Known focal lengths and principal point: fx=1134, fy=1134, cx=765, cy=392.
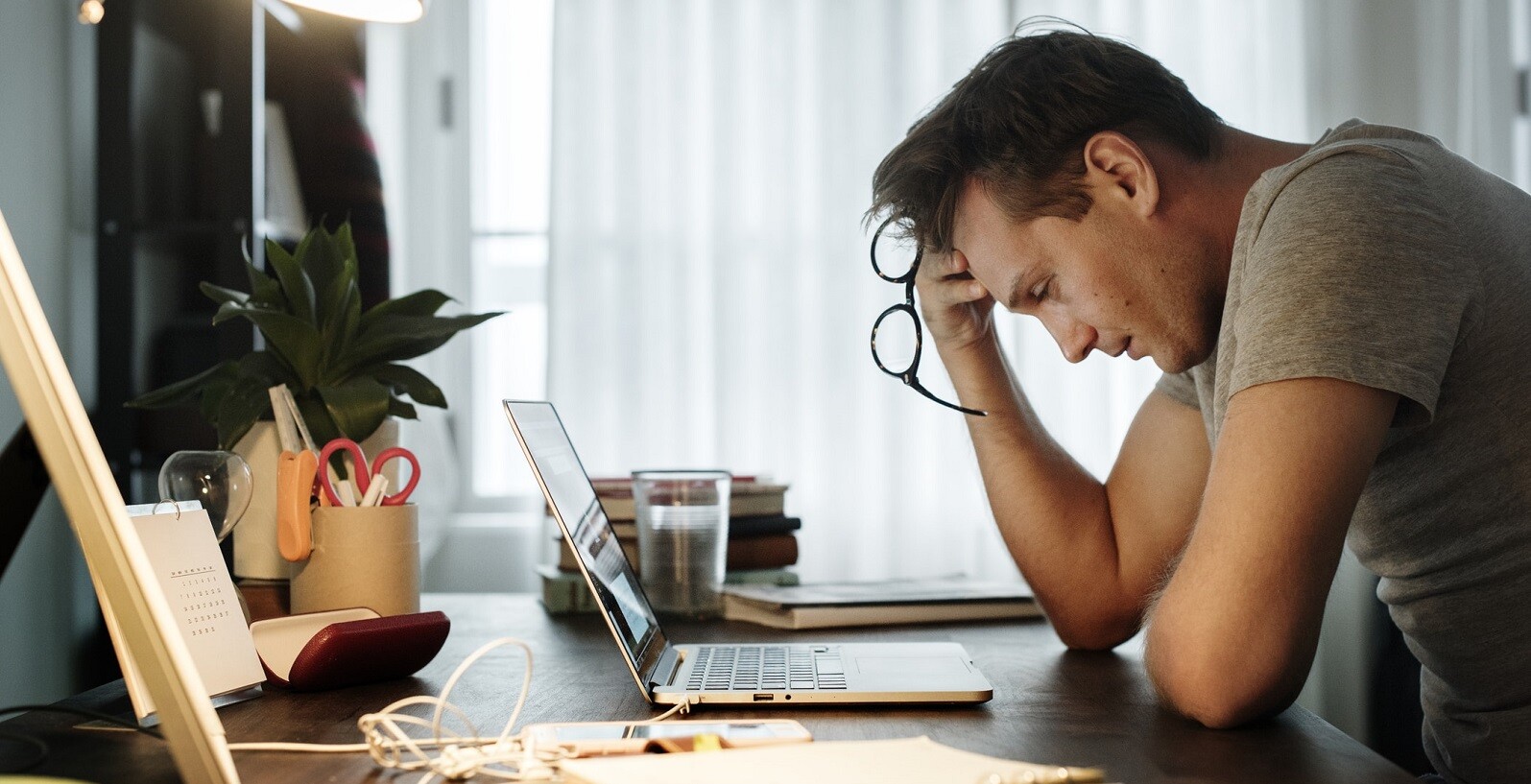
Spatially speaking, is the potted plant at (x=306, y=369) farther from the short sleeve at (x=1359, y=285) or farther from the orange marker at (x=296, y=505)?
the short sleeve at (x=1359, y=285)

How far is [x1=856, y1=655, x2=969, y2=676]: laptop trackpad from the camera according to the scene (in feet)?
3.17

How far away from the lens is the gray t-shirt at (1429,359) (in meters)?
0.83

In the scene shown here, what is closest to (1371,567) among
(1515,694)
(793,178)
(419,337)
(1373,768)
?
(1515,694)

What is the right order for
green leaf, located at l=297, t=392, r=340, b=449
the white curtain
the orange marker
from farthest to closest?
the white curtain
green leaf, located at l=297, t=392, r=340, b=449
the orange marker

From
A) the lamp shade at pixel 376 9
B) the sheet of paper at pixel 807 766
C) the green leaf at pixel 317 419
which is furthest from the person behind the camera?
the lamp shade at pixel 376 9

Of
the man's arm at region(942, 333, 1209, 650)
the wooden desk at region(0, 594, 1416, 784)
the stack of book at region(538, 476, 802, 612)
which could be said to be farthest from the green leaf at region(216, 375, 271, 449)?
the man's arm at region(942, 333, 1209, 650)

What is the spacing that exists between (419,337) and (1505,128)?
2.88 meters

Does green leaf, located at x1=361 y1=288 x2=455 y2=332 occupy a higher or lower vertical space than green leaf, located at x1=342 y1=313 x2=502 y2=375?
higher

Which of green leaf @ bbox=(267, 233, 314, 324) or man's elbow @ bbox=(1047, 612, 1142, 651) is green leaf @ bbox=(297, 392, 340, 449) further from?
man's elbow @ bbox=(1047, 612, 1142, 651)

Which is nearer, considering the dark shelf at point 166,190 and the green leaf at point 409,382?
the green leaf at point 409,382

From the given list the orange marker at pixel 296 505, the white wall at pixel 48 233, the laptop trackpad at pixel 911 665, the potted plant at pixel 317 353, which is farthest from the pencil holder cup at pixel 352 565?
the white wall at pixel 48 233

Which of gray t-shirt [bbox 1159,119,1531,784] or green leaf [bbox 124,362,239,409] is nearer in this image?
gray t-shirt [bbox 1159,119,1531,784]

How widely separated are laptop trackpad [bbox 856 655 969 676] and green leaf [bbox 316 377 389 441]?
0.55 metres

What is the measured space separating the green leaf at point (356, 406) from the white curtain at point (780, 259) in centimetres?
163
